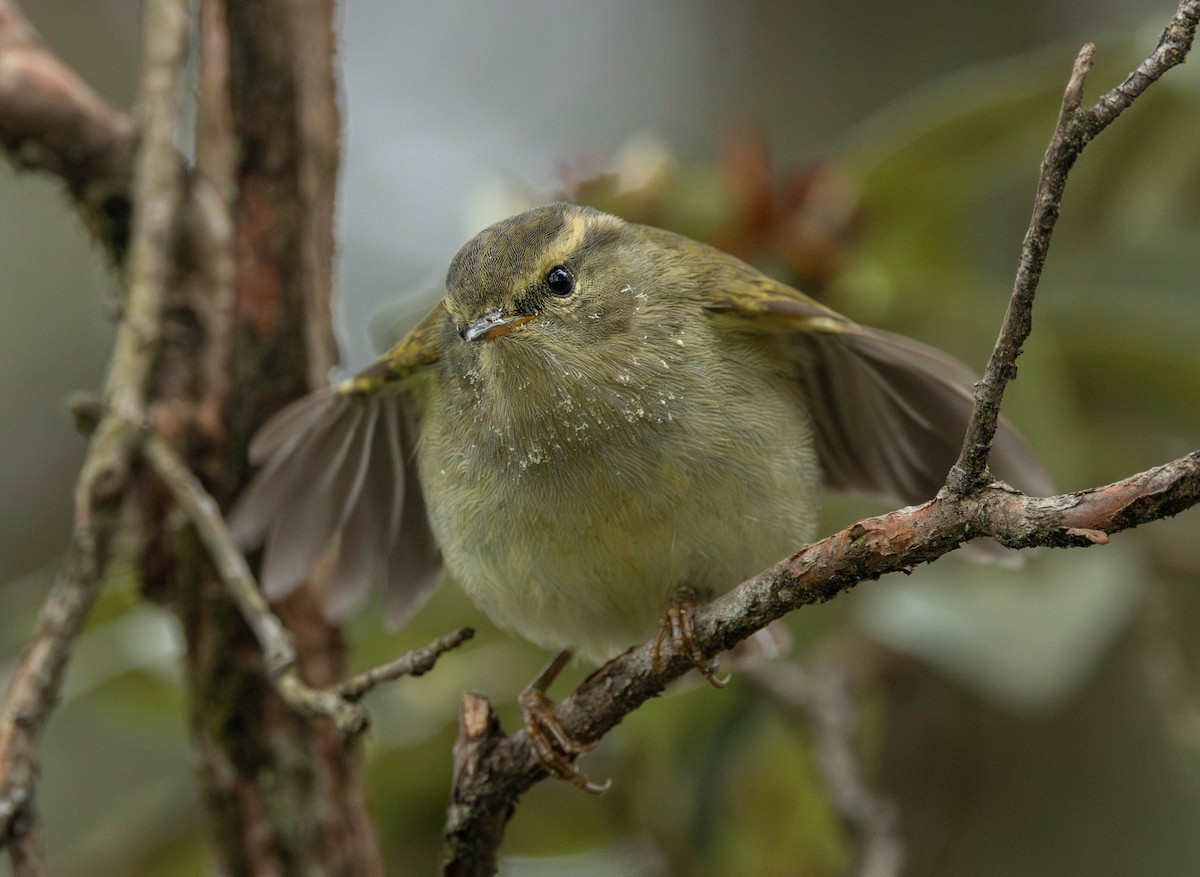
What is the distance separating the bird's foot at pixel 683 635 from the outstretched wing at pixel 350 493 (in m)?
0.70

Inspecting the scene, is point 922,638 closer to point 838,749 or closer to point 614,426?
point 838,749

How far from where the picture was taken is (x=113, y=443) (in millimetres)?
2439

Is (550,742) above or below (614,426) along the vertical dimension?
below

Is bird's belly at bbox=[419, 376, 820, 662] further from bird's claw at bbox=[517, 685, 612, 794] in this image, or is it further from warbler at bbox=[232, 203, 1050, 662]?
bird's claw at bbox=[517, 685, 612, 794]

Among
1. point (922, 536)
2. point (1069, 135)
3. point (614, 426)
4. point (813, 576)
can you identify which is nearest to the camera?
point (1069, 135)

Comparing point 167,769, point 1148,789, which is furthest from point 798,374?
point 167,769

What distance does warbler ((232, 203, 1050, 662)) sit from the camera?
2.33 meters

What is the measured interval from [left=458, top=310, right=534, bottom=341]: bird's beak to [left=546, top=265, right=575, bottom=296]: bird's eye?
0.26 ft

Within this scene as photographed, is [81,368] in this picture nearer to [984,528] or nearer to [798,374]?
[798,374]

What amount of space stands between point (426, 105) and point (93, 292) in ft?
5.99

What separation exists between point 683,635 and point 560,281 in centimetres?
77

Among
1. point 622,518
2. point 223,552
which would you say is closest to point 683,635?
point 622,518

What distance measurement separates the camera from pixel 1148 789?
375 centimetres

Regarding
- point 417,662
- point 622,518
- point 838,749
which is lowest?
point 838,749
